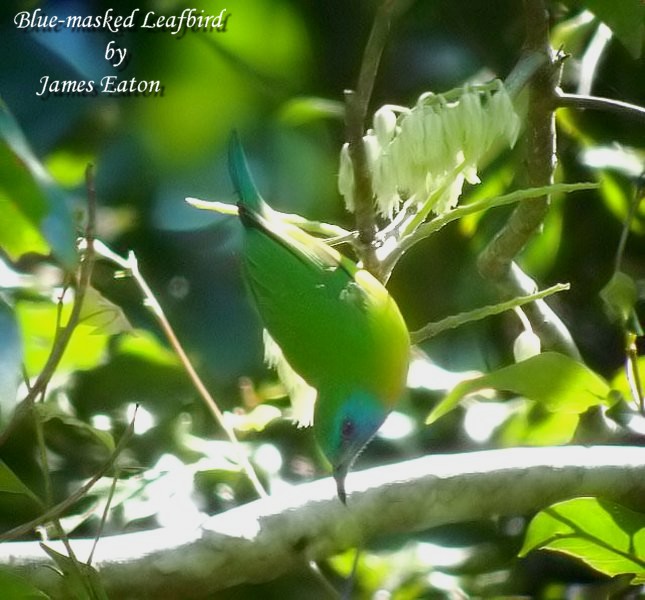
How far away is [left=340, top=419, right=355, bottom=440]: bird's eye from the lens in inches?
38.3

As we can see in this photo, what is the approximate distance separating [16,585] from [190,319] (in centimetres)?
84

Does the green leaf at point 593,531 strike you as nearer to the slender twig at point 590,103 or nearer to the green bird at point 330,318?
the green bird at point 330,318

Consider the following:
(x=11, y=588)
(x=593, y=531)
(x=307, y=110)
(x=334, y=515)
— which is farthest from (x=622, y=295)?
(x=11, y=588)

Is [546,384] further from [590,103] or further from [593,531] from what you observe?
[590,103]

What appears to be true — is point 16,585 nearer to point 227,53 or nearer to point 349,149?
point 349,149

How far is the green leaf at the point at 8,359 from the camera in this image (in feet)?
1.36

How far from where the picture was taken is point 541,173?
1030 millimetres

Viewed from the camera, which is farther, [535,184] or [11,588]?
[535,184]

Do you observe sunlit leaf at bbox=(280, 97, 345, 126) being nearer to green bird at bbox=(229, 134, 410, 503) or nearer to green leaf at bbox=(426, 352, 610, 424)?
green bird at bbox=(229, 134, 410, 503)

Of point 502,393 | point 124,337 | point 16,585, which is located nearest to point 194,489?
point 124,337

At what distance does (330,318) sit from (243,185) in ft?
0.55

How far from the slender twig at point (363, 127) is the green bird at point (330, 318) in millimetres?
37

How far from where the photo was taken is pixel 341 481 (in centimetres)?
90

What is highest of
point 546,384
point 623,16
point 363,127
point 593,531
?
point 623,16
